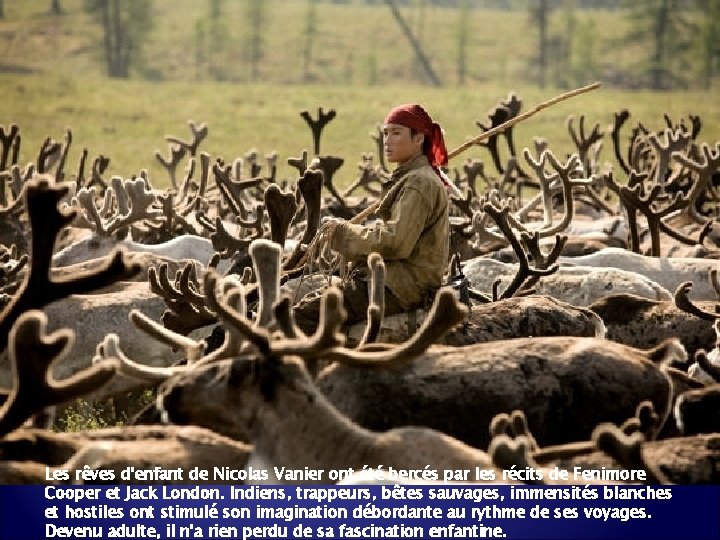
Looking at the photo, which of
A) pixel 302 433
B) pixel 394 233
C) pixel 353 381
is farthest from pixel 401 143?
pixel 302 433

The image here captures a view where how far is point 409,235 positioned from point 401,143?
39 cm

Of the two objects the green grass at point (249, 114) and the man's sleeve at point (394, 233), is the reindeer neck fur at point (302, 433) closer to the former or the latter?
the man's sleeve at point (394, 233)

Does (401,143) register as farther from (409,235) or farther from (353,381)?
(353,381)

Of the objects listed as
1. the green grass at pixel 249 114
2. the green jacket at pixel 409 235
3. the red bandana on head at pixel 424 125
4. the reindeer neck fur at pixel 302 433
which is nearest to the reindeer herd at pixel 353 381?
the reindeer neck fur at pixel 302 433

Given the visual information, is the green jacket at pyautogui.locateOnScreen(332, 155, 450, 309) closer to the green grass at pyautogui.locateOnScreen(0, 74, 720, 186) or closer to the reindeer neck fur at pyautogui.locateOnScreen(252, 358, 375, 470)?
the reindeer neck fur at pyautogui.locateOnScreen(252, 358, 375, 470)

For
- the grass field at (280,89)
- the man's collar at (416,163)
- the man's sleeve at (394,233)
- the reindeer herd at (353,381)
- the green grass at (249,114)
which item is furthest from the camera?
the grass field at (280,89)

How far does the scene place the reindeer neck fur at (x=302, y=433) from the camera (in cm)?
428

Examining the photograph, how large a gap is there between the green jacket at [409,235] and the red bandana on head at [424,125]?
8cm

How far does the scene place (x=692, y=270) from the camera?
379 inches

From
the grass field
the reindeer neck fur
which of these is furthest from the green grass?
the reindeer neck fur

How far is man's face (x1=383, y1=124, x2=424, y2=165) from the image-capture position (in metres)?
6.38

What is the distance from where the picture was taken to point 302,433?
14.1ft

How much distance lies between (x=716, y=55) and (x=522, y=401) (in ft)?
261

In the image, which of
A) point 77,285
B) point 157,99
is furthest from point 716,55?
point 77,285
